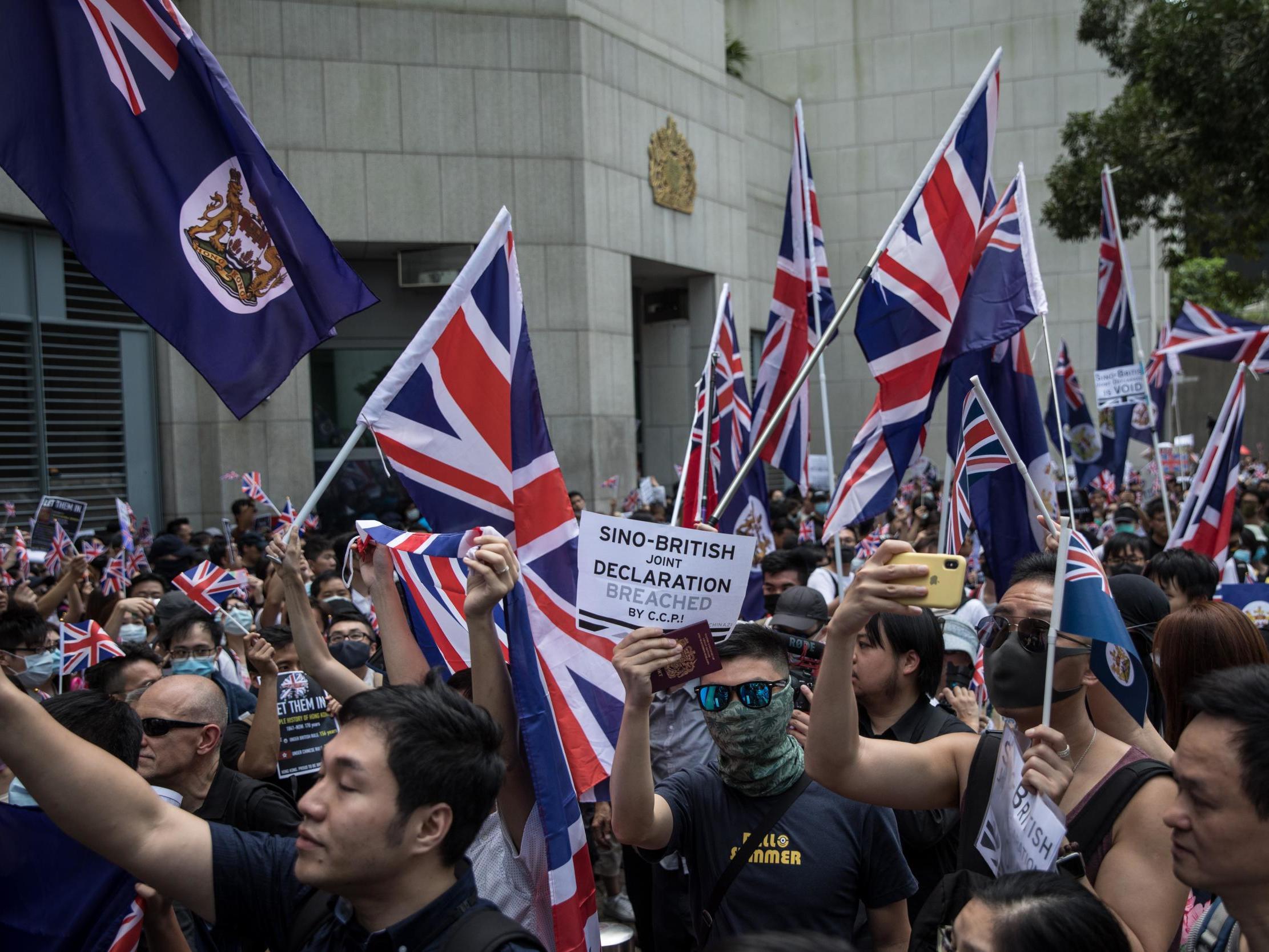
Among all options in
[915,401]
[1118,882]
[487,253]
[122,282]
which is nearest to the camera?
[1118,882]

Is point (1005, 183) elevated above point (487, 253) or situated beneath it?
elevated above

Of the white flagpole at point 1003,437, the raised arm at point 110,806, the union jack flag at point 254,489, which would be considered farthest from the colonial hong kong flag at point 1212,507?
the union jack flag at point 254,489

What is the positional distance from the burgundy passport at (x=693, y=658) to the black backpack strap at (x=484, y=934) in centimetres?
92

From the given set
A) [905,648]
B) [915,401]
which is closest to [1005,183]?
[915,401]

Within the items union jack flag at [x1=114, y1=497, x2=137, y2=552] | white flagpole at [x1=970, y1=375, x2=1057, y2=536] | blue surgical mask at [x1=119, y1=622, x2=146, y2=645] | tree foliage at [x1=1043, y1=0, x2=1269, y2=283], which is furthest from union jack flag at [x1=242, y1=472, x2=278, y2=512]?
tree foliage at [x1=1043, y1=0, x2=1269, y2=283]

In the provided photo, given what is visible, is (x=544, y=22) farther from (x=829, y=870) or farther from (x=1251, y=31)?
(x=829, y=870)

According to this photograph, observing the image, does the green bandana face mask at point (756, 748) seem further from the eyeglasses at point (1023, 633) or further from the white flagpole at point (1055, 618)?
the white flagpole at point (1055, 618)

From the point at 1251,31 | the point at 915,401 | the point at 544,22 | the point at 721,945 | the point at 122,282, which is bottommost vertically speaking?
the point at 721,945

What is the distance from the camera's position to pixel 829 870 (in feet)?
11.0

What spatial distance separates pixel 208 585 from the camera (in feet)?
24.6

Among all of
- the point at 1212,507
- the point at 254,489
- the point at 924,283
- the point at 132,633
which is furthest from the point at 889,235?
the point at 254,489

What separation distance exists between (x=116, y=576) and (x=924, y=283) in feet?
21.3

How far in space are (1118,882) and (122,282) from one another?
3235 millimetres

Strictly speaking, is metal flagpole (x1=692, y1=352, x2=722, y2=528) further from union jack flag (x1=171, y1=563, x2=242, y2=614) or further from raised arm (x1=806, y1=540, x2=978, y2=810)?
raised arm (x1=806, y1=540, x2=978, y2=810)
